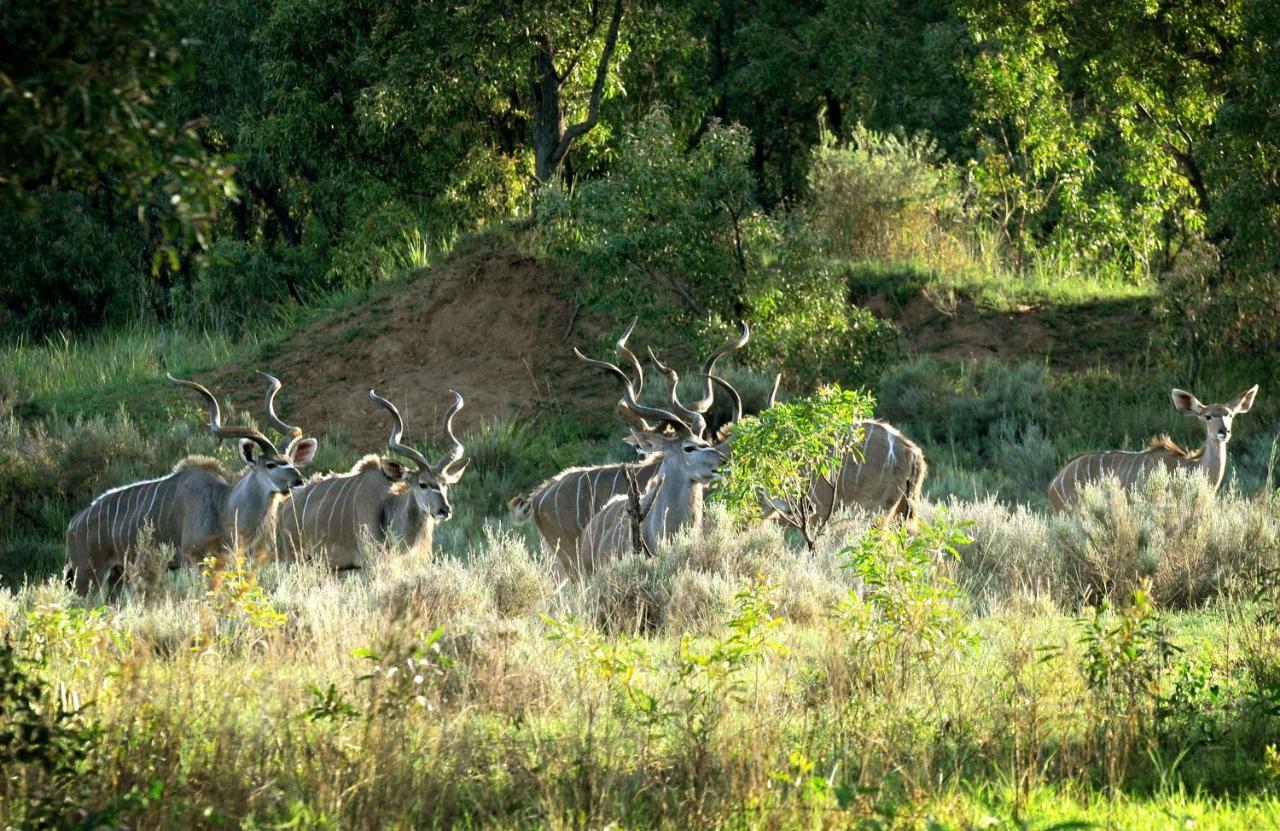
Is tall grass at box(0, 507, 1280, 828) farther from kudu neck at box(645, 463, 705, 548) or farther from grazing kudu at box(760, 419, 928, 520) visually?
grazing kudu at box(760, 419, 928, 520)

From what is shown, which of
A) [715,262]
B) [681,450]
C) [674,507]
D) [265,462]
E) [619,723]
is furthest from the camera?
[715,262]

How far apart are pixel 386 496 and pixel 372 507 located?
5.2 inches

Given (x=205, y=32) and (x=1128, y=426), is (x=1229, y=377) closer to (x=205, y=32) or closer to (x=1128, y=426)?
(x=1128, y=426)

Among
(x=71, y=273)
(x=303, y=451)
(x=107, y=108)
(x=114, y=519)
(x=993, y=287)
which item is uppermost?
(x=107, y=108)

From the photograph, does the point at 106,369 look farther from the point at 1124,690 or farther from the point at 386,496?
the point at 1124,690

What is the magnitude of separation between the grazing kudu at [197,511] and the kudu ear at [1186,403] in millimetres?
6883

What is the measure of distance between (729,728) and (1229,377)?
39.4ft

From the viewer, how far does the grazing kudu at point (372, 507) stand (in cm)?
1155

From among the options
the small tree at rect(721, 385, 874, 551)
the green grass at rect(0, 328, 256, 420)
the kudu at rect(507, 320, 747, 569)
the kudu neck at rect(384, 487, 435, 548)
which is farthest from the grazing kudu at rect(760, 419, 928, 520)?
the green grass at rect(0, 328, 256, 420)

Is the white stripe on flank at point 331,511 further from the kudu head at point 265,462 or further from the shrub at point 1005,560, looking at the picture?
the shrub at point 1005,560

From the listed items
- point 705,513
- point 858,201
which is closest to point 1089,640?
point 705,513

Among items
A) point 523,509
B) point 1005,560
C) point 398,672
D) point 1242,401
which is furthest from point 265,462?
point 1242,401

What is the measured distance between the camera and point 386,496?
39.6ft

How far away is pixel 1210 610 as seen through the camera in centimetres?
812
